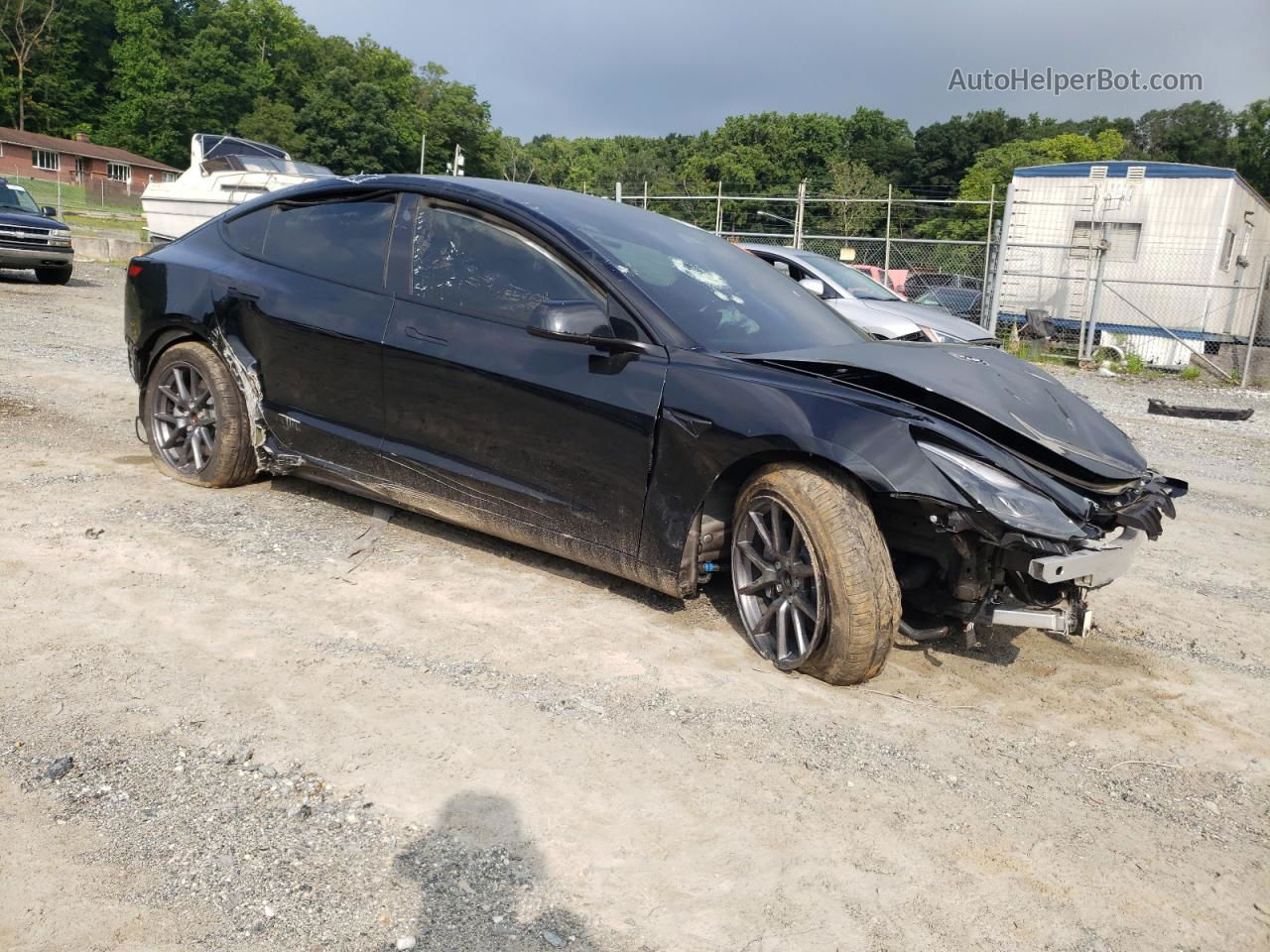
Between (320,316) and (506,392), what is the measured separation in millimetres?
1186

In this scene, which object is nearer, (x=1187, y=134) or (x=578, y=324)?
(x=578, y=324)

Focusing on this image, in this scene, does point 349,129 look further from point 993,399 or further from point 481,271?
point 993,399

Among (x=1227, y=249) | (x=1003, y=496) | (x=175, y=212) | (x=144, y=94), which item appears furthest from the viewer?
(x=144, y=94)

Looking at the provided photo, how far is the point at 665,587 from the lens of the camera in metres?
3.93

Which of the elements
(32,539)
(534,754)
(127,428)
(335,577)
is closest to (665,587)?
(534,754)

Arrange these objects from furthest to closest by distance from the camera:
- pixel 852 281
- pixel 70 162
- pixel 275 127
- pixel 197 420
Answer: pixel 275 127, pixel 70 162, pixel 852 281, pixel 197 420

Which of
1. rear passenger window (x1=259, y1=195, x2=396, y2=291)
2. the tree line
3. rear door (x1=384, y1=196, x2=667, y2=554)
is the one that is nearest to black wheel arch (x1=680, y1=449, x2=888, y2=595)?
rear door (x1=384, y1=196, x2=667, y2=554)

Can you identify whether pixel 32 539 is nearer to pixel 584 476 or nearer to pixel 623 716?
pixel 584 476

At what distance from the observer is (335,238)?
493cm

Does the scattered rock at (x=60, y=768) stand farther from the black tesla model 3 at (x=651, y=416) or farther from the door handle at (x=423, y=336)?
the door handle at (x=423, y=336)

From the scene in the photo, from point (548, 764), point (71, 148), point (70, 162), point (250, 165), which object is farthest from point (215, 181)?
point (70, 162)

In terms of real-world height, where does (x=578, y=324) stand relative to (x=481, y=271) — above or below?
below

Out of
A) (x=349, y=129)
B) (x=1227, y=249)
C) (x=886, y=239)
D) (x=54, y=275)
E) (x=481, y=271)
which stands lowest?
(x=54, y=275)

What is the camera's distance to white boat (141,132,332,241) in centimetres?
1759
